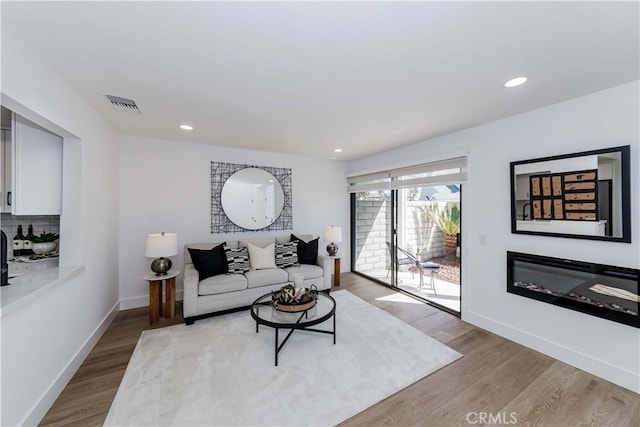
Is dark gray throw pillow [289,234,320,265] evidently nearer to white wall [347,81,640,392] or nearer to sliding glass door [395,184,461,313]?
sliding glass door [395,184,461,313]

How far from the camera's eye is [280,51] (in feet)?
5.27

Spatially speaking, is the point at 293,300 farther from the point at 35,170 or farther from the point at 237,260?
the point at 35,170

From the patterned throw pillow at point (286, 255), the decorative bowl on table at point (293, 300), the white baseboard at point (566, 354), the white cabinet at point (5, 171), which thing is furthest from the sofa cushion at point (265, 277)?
the white baseboard at point (566, 354)

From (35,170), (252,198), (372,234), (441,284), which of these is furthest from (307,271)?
(35,170)

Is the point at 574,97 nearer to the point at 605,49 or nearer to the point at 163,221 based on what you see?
the point at 605,49

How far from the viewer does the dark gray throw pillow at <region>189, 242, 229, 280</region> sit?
3.30 metres

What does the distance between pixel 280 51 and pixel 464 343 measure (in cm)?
325

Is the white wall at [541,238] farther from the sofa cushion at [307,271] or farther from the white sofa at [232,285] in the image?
the white sofa at [232,285]

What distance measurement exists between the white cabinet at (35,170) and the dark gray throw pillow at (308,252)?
9.69ft

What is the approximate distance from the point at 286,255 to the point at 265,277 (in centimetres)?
Result: 63

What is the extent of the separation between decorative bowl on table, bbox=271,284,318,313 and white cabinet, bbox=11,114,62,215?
2.21 meters

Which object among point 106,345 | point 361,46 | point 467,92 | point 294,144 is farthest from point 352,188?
point 106,345

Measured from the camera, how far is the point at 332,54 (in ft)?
5.38

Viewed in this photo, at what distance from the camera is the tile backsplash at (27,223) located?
103 inches
